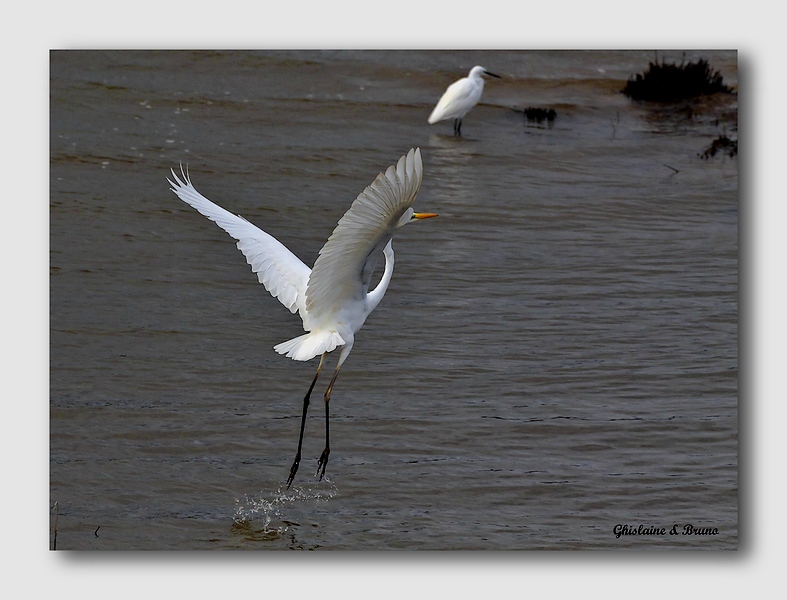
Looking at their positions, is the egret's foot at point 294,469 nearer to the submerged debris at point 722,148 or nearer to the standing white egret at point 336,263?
the standing white egret at point 336,263

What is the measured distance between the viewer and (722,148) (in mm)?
3764

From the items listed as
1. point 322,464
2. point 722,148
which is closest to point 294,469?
point 322,464

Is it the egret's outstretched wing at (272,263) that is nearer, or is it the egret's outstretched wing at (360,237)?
the egret's outstretched wing at (360,237)

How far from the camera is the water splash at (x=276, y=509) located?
10.7ft

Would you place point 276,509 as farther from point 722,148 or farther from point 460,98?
point 722,148

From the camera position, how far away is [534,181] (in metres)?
4.16

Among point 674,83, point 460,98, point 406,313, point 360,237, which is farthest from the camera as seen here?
point 460,98

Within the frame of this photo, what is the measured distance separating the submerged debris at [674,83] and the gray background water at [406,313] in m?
0.05

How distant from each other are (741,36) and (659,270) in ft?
2.68

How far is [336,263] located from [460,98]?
1229mm

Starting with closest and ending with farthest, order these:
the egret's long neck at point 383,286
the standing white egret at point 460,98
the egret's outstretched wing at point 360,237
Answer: the egret's outstretched wing at point 360,237 < the egret's long neck at point 383,286 < the standing white egret at point 460,98

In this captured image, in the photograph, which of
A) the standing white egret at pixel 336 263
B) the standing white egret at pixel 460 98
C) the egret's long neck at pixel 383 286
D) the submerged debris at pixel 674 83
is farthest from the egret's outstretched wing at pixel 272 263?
the submerged debris at pixel 674 83

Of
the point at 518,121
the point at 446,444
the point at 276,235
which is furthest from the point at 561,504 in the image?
the point at 518,121

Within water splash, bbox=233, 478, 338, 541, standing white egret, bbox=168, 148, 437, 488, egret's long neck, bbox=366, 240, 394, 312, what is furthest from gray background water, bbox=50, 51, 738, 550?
egret's long neck, bbox=366, 240, 394, 312
